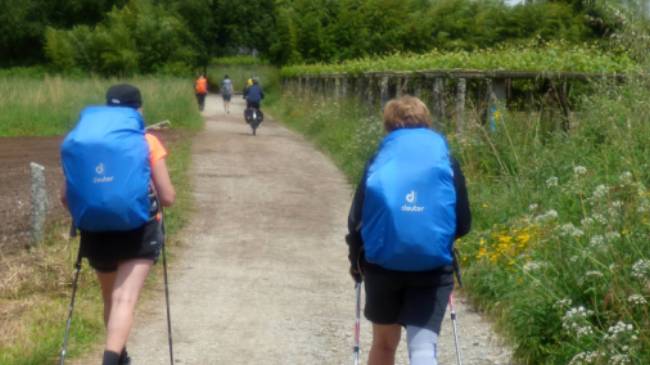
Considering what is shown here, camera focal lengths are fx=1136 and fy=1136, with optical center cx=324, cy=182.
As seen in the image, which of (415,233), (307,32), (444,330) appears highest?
(415,233)

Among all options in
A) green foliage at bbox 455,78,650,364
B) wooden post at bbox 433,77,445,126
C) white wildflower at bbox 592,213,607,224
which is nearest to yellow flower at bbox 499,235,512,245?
green foliage at bbox 455,78,650,364

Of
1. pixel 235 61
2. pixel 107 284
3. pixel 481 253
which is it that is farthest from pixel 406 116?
pixel 235 61

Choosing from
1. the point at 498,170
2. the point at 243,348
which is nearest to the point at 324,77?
the point at 498,170

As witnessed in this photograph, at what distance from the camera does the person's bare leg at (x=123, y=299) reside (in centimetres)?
619

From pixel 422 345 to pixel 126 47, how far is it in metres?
44.1

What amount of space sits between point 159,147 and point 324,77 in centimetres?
2781

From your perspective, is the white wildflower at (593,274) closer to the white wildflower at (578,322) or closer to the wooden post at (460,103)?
the white wildflower at (578,322)

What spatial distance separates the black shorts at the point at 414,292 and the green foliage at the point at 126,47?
139 feet

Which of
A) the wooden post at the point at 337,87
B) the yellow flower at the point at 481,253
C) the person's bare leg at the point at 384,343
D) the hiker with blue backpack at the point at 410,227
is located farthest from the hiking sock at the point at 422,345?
the wooden post at the point at 337,87

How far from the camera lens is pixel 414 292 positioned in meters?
5.45

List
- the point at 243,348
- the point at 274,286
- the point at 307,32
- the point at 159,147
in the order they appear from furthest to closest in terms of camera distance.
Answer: the point at 307,32 < the point at 274,286 < the point at 243,348 < the point at 159,147

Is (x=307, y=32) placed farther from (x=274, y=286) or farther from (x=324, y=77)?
(x=274, y=286)

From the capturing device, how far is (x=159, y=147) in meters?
6.30

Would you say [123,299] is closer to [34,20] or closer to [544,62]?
[544,62]
